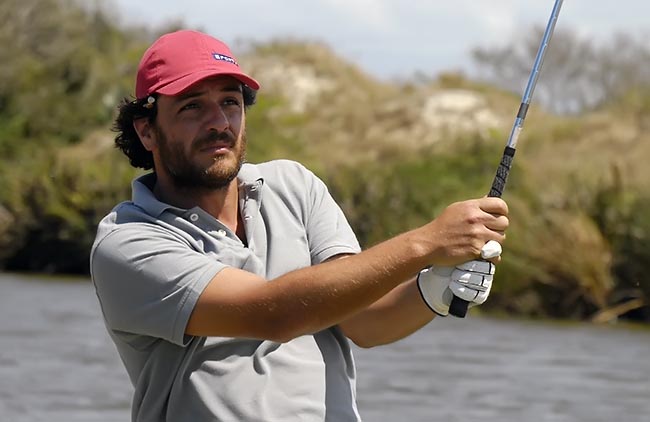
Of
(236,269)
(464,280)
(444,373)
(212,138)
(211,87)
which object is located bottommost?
(444,373)

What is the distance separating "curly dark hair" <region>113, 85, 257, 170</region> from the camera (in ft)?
12.1

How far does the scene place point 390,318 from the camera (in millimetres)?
3656

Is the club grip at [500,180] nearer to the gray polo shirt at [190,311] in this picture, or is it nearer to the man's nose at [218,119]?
the gray polo shirt at [190,311]

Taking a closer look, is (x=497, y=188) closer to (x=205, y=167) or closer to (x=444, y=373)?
(x=205, y=167)

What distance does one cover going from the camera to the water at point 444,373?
9789 mm

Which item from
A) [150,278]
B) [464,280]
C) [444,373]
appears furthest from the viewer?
[444,373]

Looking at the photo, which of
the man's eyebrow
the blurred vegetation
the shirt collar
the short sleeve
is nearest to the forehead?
the man's eyebrow

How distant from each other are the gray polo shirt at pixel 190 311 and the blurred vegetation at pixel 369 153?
444 inches

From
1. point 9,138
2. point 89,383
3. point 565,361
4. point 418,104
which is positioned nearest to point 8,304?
point 89,383

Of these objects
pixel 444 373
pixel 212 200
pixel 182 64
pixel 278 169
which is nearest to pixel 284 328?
pixel 212 200

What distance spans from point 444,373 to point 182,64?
8365 millimetres

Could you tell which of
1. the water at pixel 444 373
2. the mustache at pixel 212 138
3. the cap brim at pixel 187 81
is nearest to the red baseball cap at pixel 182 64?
the cap brim at pixel 187 81

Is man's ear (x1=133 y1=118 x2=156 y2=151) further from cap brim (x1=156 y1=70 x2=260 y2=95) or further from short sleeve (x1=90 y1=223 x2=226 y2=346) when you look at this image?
short sleeve (x1=90 y1=223 x2=226 y2=346)

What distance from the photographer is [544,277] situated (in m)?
15.1
